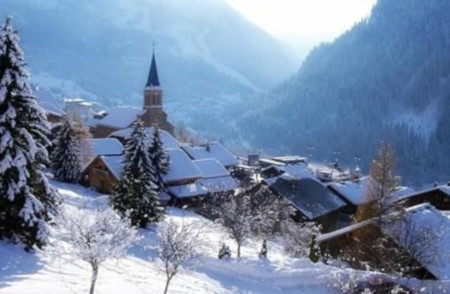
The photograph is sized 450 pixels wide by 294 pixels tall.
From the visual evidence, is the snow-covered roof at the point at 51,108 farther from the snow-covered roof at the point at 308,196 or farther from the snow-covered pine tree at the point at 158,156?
the snow-covered roof at the point at 308,196

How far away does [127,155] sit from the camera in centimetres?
4338

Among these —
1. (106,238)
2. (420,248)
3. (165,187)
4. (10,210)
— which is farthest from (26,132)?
(165,187)

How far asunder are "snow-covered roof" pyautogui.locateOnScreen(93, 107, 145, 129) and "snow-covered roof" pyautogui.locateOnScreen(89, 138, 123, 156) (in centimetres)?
2731

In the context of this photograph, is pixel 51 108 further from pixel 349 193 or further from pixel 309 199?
pixel 349 193

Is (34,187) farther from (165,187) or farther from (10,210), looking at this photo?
(165,187)

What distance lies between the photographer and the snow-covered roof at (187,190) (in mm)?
52125

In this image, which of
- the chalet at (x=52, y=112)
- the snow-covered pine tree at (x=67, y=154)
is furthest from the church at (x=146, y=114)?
the snow-covered pine tree at (x=67, y=154)

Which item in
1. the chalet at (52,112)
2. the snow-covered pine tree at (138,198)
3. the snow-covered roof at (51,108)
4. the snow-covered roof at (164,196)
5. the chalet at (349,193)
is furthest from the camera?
the snow-covered roof at (51,108)

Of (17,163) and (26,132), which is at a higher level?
(26,132)

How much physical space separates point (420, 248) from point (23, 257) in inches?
778

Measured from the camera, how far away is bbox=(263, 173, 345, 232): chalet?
5138 cm

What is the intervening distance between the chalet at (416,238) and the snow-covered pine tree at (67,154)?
2761 centimetres

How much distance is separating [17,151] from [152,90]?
218ft

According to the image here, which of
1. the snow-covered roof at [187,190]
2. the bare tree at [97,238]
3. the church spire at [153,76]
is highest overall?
the church spire at [153,76]
